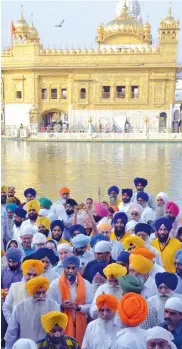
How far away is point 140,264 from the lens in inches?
136

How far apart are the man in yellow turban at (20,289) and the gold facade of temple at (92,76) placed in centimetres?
3003

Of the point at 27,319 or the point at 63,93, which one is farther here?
the point at 63,93

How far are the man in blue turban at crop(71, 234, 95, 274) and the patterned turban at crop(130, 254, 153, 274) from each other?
65 centimetres

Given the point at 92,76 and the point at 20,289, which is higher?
the point at 92,76

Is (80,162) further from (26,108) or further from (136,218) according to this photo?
(26,108)

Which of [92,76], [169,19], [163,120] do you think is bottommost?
[163,120]

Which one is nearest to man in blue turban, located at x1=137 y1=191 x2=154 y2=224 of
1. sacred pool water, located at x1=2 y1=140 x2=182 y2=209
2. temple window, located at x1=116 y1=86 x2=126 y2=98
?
sacred pool water, located at x1=2 y1=140 x2=182 y2=209

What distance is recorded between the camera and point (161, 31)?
32.4 m

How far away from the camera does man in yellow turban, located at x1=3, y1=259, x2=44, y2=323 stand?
→ 3281mm

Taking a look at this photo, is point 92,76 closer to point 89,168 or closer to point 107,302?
point 89,168

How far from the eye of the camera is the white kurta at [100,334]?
2854mm

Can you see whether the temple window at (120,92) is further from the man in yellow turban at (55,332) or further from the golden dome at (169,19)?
the man in yellow turban at (55,332)

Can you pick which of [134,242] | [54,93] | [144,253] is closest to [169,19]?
[54,93]

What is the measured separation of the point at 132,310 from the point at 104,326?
0.32 m
